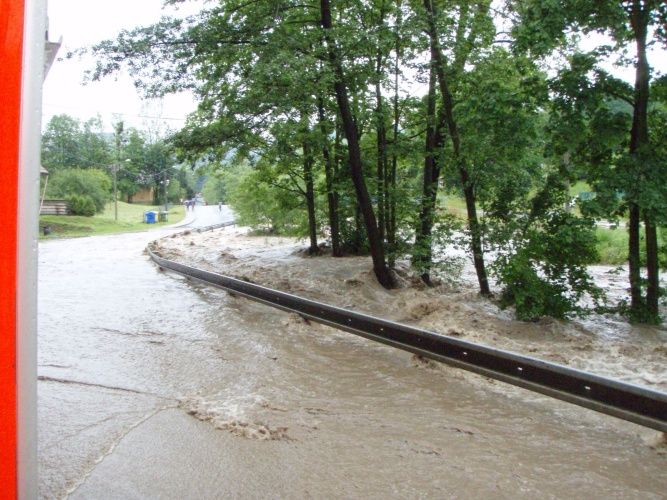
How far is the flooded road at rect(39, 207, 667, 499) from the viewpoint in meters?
3.79

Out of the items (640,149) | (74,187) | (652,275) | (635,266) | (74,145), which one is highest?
(74,145)

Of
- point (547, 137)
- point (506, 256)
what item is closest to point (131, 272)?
point (506, 256)

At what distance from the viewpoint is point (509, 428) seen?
4832mm

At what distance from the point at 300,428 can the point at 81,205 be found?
148 feet

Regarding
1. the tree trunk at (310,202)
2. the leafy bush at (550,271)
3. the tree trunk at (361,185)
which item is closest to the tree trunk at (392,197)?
the tree trunk at (361,185)

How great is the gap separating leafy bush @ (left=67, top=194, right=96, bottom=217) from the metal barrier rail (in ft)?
135

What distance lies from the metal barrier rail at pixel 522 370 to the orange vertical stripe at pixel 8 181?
4027 millimetres

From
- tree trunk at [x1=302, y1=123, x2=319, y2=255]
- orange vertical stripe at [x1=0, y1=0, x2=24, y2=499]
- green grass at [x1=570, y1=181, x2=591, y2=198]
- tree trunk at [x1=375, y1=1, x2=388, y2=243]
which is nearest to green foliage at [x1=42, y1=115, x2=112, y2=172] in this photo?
tree trunk at [x1=302, y1=123, x2=319, y2=255]

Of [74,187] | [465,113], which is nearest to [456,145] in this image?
[465,113]

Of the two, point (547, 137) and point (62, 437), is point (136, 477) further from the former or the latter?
point (547, 137)

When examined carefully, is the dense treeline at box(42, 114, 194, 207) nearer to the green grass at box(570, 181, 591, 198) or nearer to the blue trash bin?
the blue trash bin

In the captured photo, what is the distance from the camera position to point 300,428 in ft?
15.7

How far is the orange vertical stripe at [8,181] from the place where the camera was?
1.69m

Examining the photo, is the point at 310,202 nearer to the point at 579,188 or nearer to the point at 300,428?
the point at 579,188
